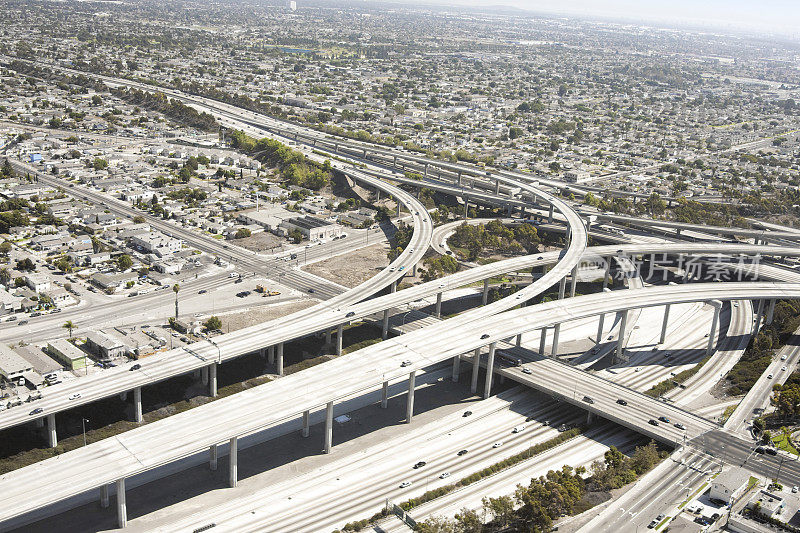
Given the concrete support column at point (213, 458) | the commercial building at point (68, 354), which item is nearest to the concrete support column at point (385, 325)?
the concrete support column at point (213, 458)

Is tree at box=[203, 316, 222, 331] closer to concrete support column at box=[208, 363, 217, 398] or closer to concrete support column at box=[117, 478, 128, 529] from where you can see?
concrete support column at box=[208, 363, 217, 398]

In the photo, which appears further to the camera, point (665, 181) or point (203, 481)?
point (665, 181)

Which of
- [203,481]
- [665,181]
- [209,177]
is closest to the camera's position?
[203,481]

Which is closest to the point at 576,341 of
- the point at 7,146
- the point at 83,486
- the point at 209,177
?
the point at 83,486

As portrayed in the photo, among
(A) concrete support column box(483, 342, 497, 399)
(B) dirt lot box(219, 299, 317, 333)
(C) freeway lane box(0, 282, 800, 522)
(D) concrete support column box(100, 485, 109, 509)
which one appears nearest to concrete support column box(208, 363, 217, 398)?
(C) freeway lane box(0, 282, 800, 522)

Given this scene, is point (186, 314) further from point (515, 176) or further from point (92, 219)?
point (515, 176)

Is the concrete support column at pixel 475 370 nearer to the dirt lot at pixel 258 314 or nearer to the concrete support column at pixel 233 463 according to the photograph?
the dirt lot at pixel 258 314

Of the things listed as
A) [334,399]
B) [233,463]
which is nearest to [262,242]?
[334,399]
